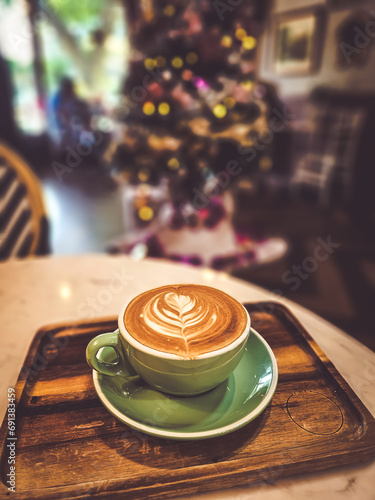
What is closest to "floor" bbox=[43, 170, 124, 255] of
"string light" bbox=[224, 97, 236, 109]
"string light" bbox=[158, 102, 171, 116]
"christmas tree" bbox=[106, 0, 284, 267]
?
"christmas tree" bbox=[106, 0, 284, 267]

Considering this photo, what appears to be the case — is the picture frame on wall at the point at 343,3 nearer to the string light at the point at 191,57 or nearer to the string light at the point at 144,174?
the string light at the point at 191,57

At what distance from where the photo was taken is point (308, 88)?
5.08 m

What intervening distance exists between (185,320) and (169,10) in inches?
90.7

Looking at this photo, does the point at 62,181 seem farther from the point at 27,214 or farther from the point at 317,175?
the point at 27,214

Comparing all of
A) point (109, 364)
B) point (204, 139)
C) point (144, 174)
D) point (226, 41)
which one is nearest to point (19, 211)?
point (109, 364)

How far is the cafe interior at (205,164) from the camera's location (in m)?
0.99

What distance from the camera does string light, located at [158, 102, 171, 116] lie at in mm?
2270

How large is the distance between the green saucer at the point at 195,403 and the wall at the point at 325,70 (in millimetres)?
4722

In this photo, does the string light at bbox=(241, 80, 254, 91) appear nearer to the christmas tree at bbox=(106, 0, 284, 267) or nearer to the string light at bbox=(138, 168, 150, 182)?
the christmas tree at bbox=(106, 0, 284, 267)

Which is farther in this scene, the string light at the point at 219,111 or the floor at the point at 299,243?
the floor at the point at 299,243

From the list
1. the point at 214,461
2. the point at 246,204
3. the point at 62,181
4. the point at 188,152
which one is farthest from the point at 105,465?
the point at 62,181

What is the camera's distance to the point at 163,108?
228cm

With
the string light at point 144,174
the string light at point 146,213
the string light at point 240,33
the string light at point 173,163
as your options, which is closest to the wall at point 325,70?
the string light at point 240,33

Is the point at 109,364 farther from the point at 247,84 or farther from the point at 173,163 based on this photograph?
the point at 247,84
